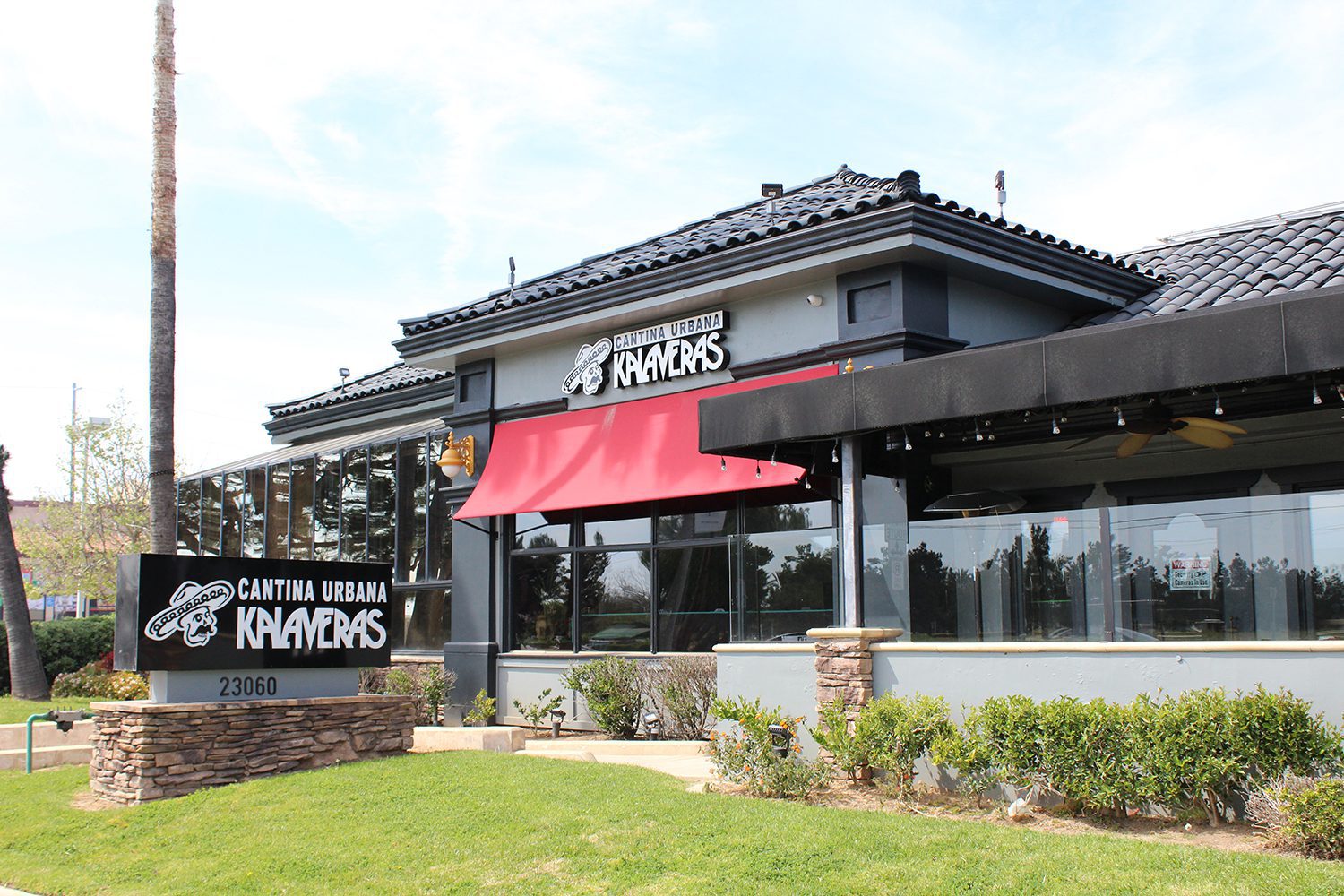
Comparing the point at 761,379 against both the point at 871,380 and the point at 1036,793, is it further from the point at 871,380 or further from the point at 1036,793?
the point at 1036,793

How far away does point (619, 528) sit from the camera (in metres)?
17.0

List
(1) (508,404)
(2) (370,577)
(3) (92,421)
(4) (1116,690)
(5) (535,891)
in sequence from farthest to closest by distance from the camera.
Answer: (3) (92,421) → (1) (508,404) → (2) (370,577) → (4) (1116,690) → (5) (535,891)

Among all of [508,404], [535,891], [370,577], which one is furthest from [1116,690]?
[508,404]

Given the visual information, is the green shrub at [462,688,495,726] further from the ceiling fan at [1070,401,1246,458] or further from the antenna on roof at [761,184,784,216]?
the ceiling fan at [1070,401,1246,458]

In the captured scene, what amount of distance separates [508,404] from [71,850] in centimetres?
943

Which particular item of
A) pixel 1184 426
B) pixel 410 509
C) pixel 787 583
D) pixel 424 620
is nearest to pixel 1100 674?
pixel 1184 426

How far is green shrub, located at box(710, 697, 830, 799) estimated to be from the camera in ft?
33.8

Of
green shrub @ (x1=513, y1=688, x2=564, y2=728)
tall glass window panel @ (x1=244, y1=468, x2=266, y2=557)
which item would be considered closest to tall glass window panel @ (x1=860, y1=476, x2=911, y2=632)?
green shrub @ (x1=513, y1=688, x2=564, y2=728)

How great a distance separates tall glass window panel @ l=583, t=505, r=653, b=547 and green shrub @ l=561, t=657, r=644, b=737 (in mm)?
1827

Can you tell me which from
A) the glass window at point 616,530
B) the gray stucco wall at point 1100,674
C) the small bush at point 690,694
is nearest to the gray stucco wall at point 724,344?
the glass window at point 616,530

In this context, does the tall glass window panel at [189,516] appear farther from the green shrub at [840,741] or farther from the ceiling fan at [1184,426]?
the ceiling fan at [1184,426]

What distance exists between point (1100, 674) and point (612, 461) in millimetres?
7979

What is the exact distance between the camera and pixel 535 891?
26.1 feet

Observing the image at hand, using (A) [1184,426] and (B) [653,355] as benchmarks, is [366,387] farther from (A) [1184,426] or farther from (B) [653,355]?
(A) [1184,426]
